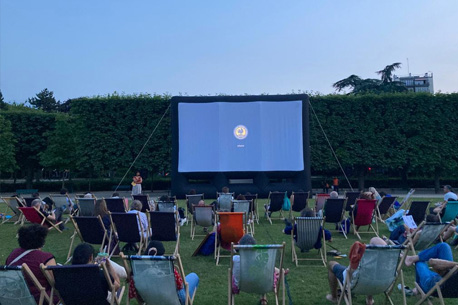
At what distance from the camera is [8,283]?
11.1 feet

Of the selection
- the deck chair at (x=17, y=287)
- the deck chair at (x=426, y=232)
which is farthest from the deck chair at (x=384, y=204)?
the deck chair at (x=17, y=287)

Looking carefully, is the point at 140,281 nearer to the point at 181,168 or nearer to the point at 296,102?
the point at 181,168

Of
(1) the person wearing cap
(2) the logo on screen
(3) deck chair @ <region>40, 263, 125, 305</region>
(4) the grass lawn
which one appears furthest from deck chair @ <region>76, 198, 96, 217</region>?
(2) the logo on screen

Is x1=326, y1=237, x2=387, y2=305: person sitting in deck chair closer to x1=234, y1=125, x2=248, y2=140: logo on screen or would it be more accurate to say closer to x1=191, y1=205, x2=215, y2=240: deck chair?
x1=191, y1=205, x2=215, y2=240: deck chair

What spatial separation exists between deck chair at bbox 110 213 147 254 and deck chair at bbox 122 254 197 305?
9.06ft

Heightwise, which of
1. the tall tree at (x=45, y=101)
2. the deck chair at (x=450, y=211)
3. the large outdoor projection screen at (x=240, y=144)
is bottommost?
the deck chair at (x=450, y=211)

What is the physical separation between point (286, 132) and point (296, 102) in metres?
1.52

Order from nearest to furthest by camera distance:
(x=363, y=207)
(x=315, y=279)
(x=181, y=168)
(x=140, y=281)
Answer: (x=140, y=281), (x=315, y=279), (x=363, y=207), (x=181, y=168)

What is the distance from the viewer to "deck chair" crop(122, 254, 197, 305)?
354 cm

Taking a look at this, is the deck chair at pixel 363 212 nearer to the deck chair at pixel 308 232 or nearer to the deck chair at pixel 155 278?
the deck chair at pixel 308 232

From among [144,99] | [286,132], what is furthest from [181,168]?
[144,99]

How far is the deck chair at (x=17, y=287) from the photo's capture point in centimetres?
330

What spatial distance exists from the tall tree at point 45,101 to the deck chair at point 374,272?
226 ft

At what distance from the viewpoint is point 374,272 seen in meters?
3.94
